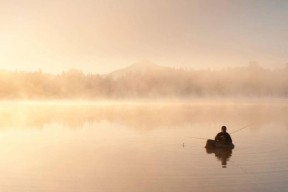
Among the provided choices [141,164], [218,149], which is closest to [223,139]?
[218,149]

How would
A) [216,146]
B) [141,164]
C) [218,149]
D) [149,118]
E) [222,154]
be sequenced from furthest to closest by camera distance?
[149,118] → [216,146] → [218,149] → [222,154] → [141,164]

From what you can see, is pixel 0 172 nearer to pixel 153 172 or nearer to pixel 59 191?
pixel 59 191

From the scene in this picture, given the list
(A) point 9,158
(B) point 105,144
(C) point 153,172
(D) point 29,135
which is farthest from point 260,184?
(D) point 29,135

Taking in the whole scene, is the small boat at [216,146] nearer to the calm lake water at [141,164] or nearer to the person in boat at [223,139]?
the person in boat at [223,139]

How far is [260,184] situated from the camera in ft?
69.7

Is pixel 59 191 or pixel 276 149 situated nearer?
pixel 59 191

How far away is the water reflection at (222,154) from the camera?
95.7 feet

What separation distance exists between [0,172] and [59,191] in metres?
6.19

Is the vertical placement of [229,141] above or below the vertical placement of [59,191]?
above

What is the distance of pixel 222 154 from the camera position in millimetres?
31578

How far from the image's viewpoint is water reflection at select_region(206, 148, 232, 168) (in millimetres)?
29178

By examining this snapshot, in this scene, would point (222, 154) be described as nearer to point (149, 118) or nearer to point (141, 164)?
point (141, 164)

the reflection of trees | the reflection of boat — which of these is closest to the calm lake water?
the reflection of boat

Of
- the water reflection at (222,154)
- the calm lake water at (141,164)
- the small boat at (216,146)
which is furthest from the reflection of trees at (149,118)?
the water reflection at (222,154)
